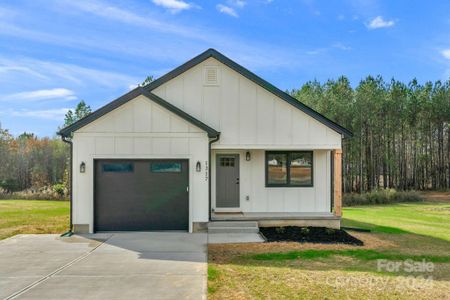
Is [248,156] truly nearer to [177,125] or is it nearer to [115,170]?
[177,125]

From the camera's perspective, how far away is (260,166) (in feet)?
43.3

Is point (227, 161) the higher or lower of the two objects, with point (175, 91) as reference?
lower

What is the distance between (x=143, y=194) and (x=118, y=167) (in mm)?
1107

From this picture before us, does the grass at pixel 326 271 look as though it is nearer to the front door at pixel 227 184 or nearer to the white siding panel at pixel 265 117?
the front door at pixel 227 184

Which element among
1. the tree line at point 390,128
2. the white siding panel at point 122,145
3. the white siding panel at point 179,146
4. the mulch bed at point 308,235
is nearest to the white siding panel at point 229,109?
the white siding panel at point 179,146

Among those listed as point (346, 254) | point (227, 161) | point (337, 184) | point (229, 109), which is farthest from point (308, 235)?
point (229, 109)

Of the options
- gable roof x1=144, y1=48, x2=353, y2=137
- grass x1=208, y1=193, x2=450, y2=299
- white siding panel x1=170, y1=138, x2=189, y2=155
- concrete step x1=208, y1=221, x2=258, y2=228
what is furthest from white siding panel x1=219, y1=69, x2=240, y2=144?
grass x1=208, y1=193, x2=450, y2=299

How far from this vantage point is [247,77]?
1259cm

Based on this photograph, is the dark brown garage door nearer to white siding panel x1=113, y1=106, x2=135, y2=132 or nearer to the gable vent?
white siding panel x1=113, y1=106, x2=135, y2=132

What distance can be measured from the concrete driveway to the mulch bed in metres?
2.00

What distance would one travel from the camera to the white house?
11156 mm

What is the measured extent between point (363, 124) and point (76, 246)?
28805mm

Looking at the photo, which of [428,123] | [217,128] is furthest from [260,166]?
[428,123]

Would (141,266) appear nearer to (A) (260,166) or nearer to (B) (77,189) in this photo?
(B) (77,189)
